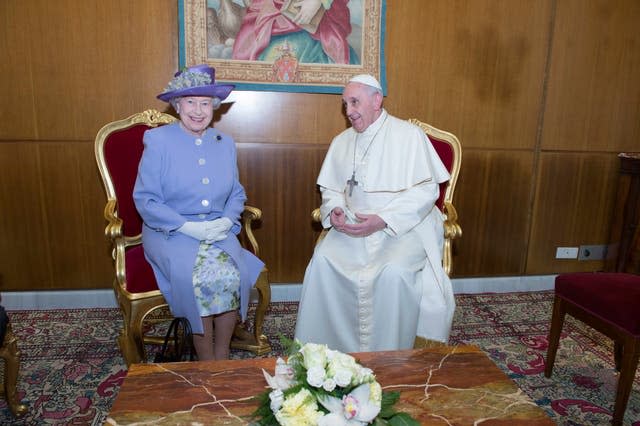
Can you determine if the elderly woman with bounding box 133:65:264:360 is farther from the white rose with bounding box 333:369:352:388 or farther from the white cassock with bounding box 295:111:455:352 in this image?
the white rose with bounding box 333:369:352:388

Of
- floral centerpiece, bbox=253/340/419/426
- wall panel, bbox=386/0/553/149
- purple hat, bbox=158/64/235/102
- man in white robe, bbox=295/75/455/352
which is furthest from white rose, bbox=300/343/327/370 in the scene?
wall panel, bbox=386/0/553/149

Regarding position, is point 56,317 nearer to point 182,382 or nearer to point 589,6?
point 182,382

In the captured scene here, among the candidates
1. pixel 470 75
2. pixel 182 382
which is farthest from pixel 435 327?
pixel 470 75

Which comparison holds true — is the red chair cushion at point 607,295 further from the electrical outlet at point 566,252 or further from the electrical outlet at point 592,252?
the electrical outlet at point 592,252

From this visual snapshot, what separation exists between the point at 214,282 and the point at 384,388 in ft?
3.75

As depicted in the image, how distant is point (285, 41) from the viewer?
352cm

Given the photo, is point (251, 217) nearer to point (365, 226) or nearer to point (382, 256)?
point (365, 226)

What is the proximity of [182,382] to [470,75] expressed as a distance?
10.5ft

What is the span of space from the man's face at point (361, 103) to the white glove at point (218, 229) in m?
0.98

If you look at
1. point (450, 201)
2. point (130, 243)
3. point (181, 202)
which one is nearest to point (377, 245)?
point (450, 201)

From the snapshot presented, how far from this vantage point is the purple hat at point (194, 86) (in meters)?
2.48

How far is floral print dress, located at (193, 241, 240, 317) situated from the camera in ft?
7.99

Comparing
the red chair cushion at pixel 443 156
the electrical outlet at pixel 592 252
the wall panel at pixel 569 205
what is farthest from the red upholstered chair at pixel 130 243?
the electrical outlet at pixel 592 252

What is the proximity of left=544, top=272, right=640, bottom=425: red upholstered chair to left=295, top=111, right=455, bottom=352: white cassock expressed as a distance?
0.63 metres
